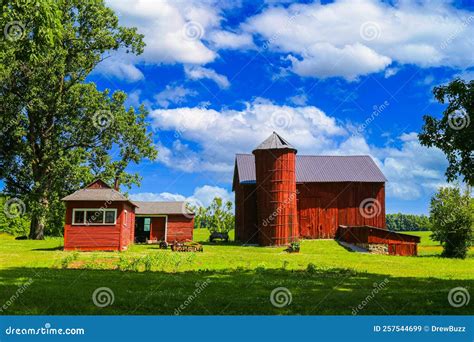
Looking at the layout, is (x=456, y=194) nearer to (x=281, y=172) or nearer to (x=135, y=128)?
(x=281, y=172)

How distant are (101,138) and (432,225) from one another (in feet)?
91.8

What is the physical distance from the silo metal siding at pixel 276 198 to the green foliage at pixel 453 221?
11.2 metres

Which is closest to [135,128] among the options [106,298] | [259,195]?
[259,195]

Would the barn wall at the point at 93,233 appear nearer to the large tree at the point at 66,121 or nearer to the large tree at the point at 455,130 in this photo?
the large tree at the point at 66,121
